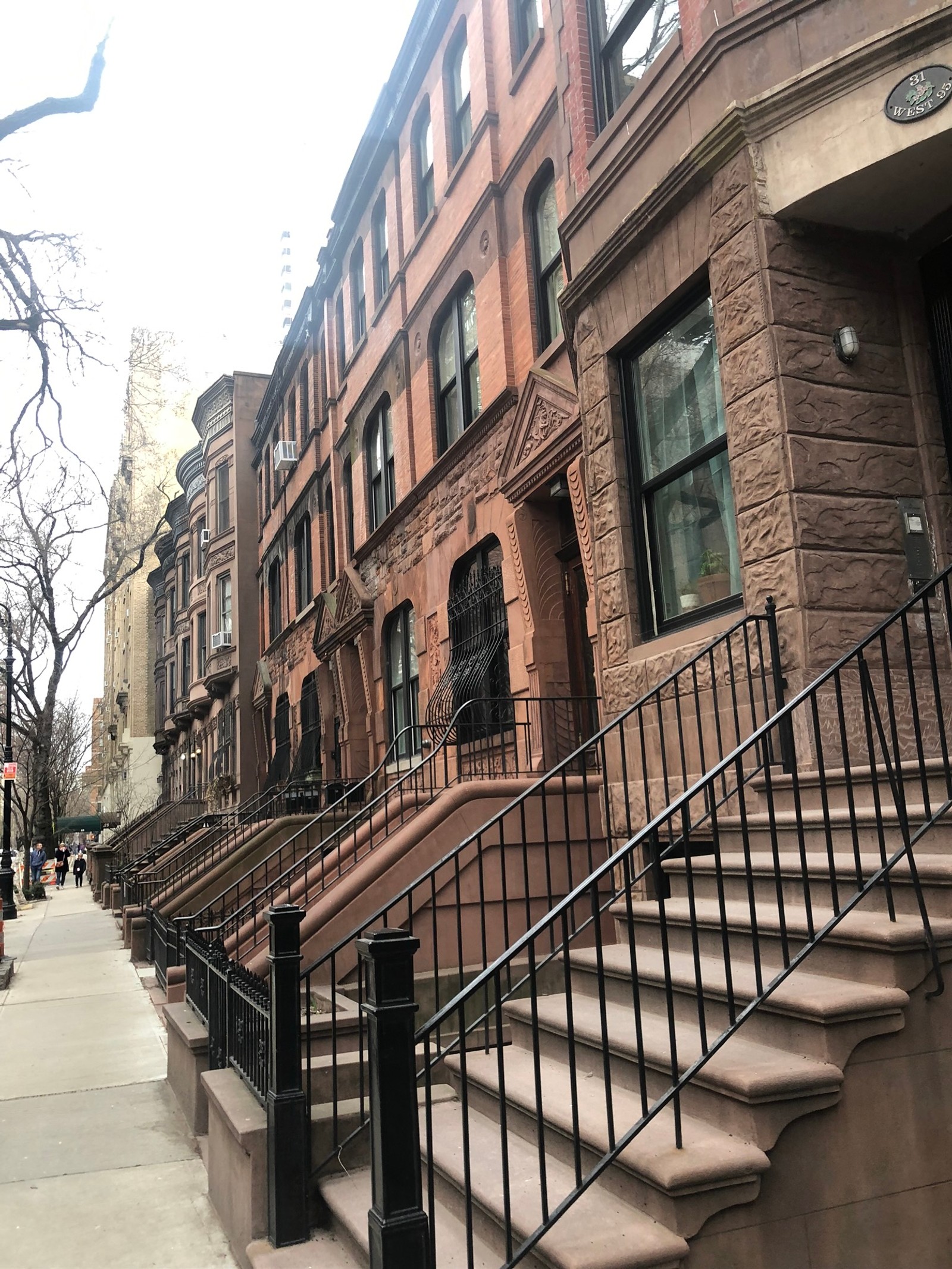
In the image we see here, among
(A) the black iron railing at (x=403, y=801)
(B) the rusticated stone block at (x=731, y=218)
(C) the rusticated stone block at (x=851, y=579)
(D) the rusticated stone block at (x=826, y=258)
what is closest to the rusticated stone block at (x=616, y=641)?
(A) the black iron railing at (x=403, y=801)

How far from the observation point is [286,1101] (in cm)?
456

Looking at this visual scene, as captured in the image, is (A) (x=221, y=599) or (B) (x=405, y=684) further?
(A) (x=221, y=599)

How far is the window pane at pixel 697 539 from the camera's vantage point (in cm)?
645

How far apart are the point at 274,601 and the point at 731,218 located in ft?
71.5

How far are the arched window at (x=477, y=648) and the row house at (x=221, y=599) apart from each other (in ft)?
52.2

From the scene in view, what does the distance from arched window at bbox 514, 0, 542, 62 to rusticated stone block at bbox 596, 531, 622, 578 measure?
710 cm

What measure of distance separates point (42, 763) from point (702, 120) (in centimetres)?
3348

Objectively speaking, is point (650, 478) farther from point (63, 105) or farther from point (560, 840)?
point (63, 105)

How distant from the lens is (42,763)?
3434 centimetres

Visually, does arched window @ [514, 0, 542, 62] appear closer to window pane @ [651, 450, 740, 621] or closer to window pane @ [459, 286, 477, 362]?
window pane @ [459, 286, 477, 362]

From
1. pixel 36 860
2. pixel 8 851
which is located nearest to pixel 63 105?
pixel 8 851

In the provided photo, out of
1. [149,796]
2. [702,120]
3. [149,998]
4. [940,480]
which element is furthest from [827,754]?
[149,796]

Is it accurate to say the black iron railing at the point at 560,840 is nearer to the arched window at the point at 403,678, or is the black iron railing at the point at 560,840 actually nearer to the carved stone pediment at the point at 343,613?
the arched window at the point at 403,678

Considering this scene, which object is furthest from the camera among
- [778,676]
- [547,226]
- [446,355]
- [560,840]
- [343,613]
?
[343,613]
